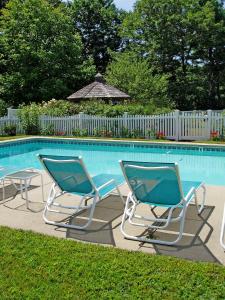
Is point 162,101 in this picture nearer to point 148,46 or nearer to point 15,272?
point 148,46

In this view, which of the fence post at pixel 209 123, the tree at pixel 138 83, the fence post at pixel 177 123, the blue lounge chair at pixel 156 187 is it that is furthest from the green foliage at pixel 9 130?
the blue lounge chair at pixel 156 187

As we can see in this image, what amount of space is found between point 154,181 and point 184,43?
27285 millimetres

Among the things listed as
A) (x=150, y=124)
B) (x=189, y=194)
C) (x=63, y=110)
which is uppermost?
(x=63, y=110)

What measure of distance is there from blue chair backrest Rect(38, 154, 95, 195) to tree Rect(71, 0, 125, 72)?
3162 cm

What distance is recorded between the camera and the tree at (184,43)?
28.4 metres

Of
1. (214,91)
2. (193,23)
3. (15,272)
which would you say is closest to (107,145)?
(15,272)

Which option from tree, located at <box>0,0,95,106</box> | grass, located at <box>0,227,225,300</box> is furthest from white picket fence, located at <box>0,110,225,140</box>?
grass, located at <box>0,227,225,300</box>

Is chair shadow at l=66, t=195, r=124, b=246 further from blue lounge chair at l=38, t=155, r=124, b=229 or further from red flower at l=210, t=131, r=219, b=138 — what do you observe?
red flower at l=210, t=131, r=219, b=138

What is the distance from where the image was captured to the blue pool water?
10779 mm

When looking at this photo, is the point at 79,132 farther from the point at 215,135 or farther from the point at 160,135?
the point at 215,135

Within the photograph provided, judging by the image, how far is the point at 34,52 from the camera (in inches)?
942

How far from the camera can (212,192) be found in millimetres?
6590

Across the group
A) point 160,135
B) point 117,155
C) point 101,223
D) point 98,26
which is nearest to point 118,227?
point 101,223

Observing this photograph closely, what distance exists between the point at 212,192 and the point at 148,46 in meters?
25.5
